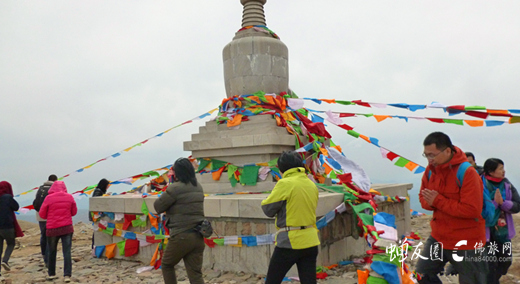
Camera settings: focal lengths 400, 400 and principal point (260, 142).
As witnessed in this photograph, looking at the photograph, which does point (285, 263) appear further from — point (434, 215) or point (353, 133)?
point (353, 133)

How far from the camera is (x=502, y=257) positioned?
4.18 m

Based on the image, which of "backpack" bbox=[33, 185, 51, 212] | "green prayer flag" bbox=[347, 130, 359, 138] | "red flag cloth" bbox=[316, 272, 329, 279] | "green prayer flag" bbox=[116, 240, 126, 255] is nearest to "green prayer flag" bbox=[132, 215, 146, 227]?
"green prayer flag" bbox=[116, 240, 126, 255]

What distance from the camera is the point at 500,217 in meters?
4.20

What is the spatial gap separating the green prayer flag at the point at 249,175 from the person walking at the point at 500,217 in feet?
13.4

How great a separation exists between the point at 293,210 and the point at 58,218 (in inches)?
166

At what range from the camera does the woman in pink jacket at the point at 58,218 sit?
616 cm

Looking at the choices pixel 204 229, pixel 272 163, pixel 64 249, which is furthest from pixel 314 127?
pixel 64 249

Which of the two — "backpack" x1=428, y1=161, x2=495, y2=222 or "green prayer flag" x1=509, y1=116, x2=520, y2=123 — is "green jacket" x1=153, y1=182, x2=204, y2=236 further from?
"green prayer flag" x1=509, y1=116, x2=520, y2=123

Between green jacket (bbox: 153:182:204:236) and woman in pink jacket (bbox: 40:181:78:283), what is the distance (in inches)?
108

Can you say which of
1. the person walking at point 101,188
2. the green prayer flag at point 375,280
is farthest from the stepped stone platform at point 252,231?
the person walking at point 101,188

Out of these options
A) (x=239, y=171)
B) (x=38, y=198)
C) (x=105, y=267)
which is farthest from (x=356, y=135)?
(x=38, y=198)

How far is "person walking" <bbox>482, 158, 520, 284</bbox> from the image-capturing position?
4.11m

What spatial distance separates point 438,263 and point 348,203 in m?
2.85

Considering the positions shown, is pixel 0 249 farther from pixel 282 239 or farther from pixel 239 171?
pixel 282 239
